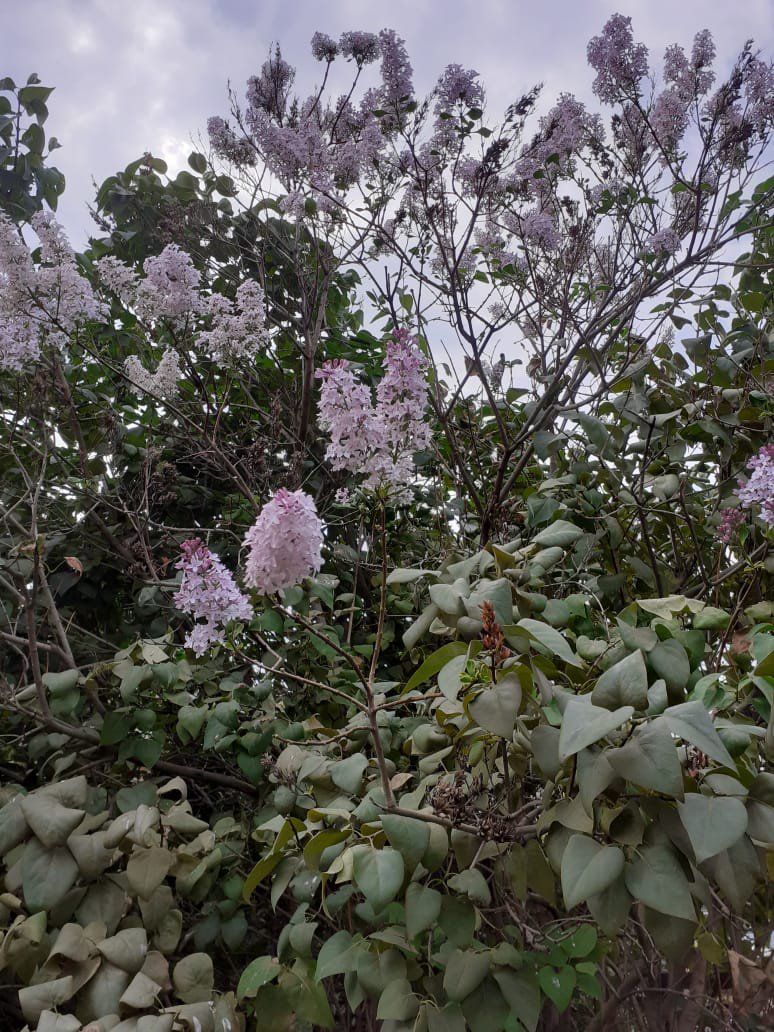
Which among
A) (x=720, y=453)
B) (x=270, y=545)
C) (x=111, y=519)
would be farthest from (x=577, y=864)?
(x=111, y=519)

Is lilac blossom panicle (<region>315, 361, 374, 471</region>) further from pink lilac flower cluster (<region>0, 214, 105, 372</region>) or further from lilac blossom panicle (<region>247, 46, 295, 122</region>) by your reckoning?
lilac blossom panicle (<region>247, 46, 295, 122</region>)

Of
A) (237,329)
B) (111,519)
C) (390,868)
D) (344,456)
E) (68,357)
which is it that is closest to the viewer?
(390,868)

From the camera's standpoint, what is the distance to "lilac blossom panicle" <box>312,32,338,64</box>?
8.43 ft

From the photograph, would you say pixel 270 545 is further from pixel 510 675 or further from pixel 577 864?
pixel 577 864

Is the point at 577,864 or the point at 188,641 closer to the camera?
the point at 577,864

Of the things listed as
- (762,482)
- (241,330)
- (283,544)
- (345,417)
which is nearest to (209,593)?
(283,544)

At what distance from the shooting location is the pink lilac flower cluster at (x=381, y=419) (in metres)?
1.14

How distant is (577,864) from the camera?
83cm

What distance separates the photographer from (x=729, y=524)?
156 cm

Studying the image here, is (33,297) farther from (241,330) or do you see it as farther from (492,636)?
(492,636)

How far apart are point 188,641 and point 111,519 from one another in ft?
4.64

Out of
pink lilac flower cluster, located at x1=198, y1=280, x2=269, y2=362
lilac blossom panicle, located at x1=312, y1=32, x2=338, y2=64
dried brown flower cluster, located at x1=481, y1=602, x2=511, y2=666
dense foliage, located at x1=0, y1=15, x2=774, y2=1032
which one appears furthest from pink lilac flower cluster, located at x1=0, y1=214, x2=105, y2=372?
dried brown flower cluster, located at x1=481, y1=602, x2=511, y2=666

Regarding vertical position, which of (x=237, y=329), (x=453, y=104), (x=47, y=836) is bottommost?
(x=47, y=836)

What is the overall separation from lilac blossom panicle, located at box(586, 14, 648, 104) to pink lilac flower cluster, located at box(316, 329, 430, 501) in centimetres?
159
